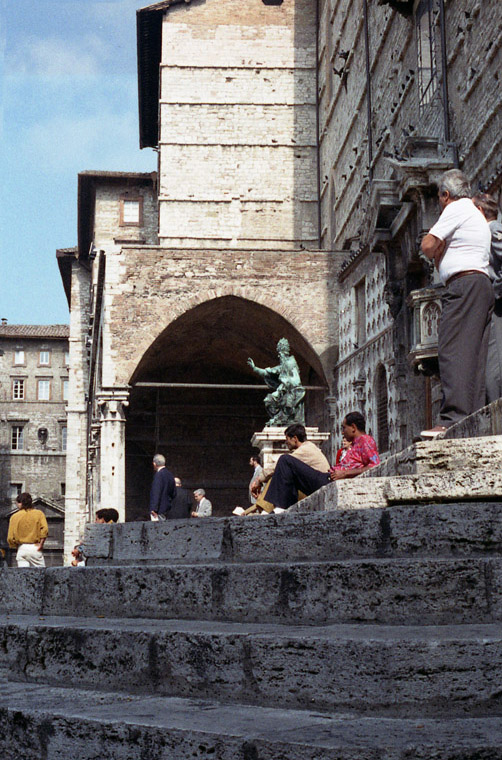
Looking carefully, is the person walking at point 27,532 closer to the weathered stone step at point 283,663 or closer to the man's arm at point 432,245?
the man's arm at point 432,245

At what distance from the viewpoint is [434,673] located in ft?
8.92

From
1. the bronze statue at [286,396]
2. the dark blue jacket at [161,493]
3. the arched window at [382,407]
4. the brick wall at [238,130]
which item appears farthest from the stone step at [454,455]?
the brick wall at [238,130]

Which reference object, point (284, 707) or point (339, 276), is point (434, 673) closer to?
point (284, 707)

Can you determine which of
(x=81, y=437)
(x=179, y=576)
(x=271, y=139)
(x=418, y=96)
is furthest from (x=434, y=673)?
(x=81, y=437)

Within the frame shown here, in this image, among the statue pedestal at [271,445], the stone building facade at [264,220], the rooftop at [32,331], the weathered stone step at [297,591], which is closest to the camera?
the weathered stone step at [297,591]

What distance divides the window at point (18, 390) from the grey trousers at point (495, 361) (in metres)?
52.6

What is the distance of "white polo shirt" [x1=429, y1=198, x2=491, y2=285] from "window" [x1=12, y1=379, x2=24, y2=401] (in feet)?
173

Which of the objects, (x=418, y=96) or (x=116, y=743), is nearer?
(x=116, y=743)

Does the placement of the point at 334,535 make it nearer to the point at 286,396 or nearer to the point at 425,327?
the point at 425,327

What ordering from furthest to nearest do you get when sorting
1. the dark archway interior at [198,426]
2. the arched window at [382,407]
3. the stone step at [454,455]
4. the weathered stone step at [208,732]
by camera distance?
the dark archway interior at [198,426] → the arched window at [382,407] → the stone step at [454,455] → the weathered stone step at [208,732]

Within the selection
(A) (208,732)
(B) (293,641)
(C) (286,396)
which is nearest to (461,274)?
(B) (293,641)

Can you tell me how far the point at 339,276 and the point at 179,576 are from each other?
1614 cm

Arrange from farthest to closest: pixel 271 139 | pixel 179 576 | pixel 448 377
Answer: pixel 271 139
pixel 448 377
pixel 179 576

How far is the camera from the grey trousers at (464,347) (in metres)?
4.86
